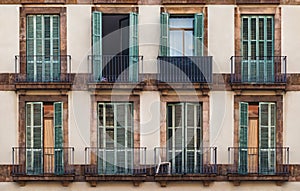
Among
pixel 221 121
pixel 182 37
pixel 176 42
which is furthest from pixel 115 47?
pixel 221 121

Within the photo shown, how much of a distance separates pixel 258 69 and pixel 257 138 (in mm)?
2328

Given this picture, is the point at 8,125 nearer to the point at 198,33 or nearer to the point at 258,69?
the point at 198,33

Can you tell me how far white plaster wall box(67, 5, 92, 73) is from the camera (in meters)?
27.5

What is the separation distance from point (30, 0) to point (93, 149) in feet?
17.8

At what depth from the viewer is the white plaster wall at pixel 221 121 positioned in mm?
27547

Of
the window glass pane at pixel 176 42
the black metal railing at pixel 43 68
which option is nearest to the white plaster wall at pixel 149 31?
the window glass pane at pixel 176 42

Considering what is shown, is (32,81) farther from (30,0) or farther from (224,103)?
(224,103)

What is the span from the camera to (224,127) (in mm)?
27578

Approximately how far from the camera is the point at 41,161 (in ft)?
89.6

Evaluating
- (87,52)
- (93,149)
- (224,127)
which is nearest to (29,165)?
(93,149)

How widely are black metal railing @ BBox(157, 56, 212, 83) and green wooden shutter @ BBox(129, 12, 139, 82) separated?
772 millimetres

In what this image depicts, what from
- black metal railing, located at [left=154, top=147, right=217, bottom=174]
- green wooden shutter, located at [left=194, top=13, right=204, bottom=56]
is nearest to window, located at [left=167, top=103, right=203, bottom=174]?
black metal railing, located at [left=154, top=147, right=217, bottom=174]

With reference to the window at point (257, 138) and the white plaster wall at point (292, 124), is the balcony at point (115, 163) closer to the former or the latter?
the window at point (257, 138)

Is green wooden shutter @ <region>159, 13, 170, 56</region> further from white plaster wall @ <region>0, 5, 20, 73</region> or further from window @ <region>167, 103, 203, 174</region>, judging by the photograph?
white plaster wall @ <region>0, 5, 20, 73</region>
